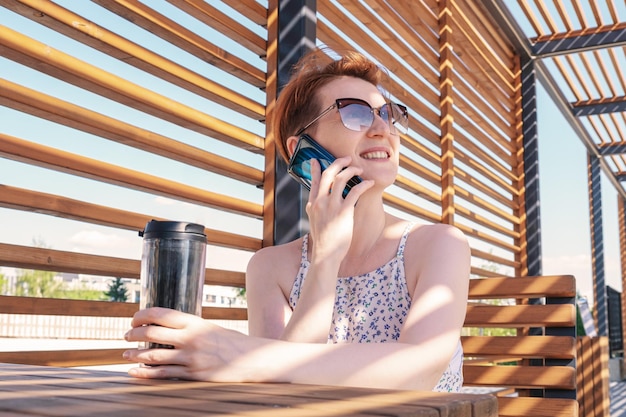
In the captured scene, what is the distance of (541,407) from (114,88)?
1.76m

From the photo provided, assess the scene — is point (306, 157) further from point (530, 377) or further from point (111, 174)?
point (530, 377)

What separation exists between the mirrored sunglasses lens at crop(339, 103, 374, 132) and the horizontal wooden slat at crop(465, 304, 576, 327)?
1.00 metres

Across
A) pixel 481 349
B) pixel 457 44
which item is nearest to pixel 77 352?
pixel 481 349

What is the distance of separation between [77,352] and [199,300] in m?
0.93

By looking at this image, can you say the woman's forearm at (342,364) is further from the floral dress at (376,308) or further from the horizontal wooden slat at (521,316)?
the horizontal wooden slat at (521,316)

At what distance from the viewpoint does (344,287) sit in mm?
2020

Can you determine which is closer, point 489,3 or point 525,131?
point 489,3

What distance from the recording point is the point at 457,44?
18.1 feet

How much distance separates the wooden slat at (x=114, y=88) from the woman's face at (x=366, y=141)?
2.03ft

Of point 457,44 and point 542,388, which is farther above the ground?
point 457,44

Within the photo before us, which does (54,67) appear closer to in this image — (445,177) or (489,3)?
(445,177)

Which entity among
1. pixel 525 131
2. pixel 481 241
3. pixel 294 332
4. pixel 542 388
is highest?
pixel 525 131

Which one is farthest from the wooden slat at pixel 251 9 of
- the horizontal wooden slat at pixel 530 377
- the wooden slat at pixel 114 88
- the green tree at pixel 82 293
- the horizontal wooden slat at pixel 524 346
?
the green tree at pixel 82 293

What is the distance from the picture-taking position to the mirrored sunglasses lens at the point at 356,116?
194 centimetres
